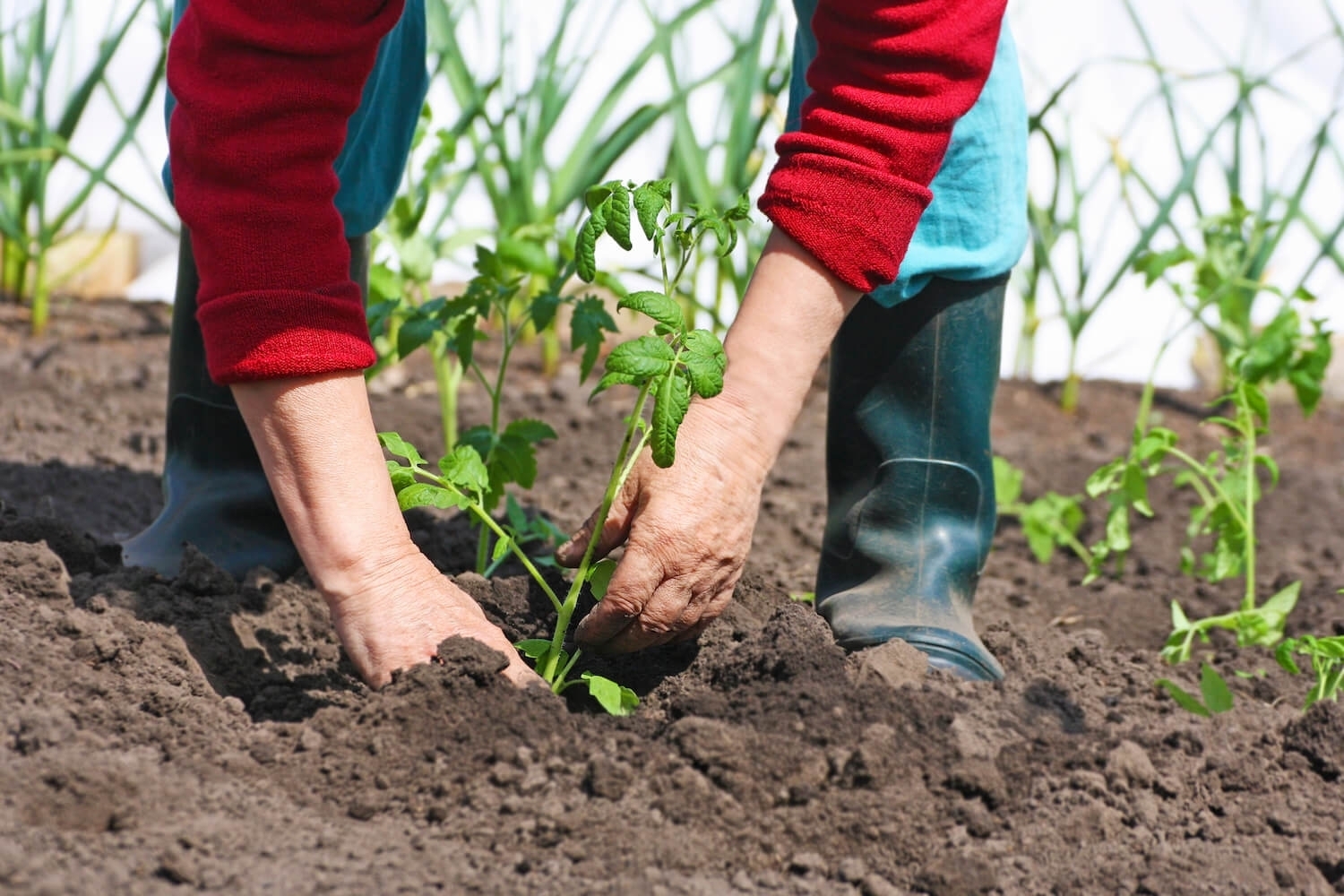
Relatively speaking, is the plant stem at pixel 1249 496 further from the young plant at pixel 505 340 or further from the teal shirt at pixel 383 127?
the teal shirt at pixel 383 127

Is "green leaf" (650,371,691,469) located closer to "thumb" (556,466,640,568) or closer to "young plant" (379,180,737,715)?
"young plant" (379,180,737,715)

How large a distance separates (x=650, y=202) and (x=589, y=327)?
16.3 inches

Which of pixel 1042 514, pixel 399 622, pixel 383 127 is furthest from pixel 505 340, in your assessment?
pixel 1042 514

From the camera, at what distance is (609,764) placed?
1.09 meters

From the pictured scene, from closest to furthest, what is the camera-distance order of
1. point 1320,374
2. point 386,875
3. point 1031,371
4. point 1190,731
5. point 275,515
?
point 386,875 < point 1190,731 < point 275,515 < point 1320,374 < point 1031,371

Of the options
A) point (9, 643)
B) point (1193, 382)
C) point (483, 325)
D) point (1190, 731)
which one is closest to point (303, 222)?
point (9, 643)

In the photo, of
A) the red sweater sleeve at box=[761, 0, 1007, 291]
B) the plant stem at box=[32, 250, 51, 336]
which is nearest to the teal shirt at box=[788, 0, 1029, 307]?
the red sweater sleeve at box=[761, 0, 1007, 291]

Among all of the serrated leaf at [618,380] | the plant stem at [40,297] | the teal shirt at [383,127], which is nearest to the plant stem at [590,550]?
the serrated leaf at [618,380]

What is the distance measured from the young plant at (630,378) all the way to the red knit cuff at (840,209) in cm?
6

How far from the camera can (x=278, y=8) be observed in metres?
1.05

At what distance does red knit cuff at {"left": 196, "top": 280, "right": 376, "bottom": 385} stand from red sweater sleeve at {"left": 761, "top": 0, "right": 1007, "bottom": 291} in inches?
16.5

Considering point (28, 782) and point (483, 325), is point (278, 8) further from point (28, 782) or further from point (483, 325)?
point (483, 325)

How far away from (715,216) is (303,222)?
1.22ft

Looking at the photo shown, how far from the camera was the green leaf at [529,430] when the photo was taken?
162 cm
